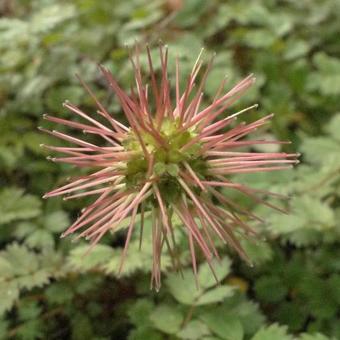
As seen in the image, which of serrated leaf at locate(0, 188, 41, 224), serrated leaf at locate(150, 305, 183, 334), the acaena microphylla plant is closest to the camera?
the acaena microphylla plant

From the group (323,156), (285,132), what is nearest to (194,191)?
(323,156)

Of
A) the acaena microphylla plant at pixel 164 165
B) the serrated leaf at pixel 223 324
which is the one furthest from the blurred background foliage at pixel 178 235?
the acaena microphylla plant at pixel 164 165

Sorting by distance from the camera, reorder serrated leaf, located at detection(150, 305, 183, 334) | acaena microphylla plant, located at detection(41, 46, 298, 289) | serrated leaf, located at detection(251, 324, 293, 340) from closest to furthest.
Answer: acaena microphylla plant, located at detection(41, 46, 298, 289) → serrated leaf, located at detection(251, 324, 293, 340) → serrated leaf, located at detection(150, 305, 183, 334)

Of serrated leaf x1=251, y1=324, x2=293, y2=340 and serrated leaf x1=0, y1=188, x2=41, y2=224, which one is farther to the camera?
serrated leaf x1=0, y1=188, x2=41, y2=224

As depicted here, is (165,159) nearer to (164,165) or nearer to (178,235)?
(164,165)

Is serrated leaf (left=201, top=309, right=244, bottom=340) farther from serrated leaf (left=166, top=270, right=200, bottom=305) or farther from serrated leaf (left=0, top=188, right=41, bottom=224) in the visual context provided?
serrated leaf (left=0, top=188, right=41, bottom=224)

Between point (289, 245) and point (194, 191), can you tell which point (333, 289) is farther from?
point (194, 191)

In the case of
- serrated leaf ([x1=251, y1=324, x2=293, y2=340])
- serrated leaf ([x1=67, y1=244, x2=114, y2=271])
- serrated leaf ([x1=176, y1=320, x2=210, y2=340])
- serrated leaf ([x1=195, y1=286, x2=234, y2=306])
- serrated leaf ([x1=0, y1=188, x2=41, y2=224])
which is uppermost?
serrated leaf ([x1=0, y1=188, x2=41, y2=224])

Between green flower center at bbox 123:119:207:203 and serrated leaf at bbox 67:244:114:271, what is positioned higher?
green flower center at bbox 123:119:207:203

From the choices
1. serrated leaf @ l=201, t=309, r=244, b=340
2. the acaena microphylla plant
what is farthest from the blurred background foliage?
the acaena microphylla plant

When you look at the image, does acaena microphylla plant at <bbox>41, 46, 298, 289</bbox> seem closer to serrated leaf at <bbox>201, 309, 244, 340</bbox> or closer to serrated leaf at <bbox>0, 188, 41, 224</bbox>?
serrated leaf at <bbox>201, 309, 244, 340</bbox>

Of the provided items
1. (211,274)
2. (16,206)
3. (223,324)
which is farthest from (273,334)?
(16,206)
